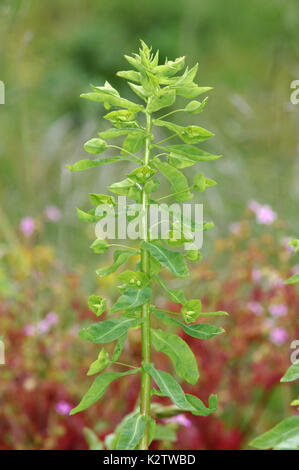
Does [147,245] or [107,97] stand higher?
[107,97]

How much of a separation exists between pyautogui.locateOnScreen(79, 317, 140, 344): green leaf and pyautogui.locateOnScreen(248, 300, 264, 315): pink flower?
102 cm

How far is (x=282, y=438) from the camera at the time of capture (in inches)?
27.2

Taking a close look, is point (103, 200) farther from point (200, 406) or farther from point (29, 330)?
point (29, 330)

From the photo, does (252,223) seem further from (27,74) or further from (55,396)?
(27,74)

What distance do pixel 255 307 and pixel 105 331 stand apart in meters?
1.08

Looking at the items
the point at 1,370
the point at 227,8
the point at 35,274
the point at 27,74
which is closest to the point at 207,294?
the point at 35,274

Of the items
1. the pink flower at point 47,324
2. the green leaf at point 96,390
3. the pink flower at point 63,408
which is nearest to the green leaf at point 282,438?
the green leaf at point 96,390

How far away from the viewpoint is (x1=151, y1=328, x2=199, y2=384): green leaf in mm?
680

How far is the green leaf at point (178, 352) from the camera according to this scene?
2.23ft

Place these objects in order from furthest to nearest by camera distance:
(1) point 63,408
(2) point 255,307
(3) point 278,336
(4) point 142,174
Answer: (2) point 255,307, (3) point 278,336, (1) point 63,408, (4) point 142,174

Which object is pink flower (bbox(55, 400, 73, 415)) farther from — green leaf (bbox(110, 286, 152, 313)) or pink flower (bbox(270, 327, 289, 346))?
green leaf (bbox(110, 286, 152, 313))

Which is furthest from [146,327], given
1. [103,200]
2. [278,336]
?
[278,336]

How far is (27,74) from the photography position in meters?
5.85
